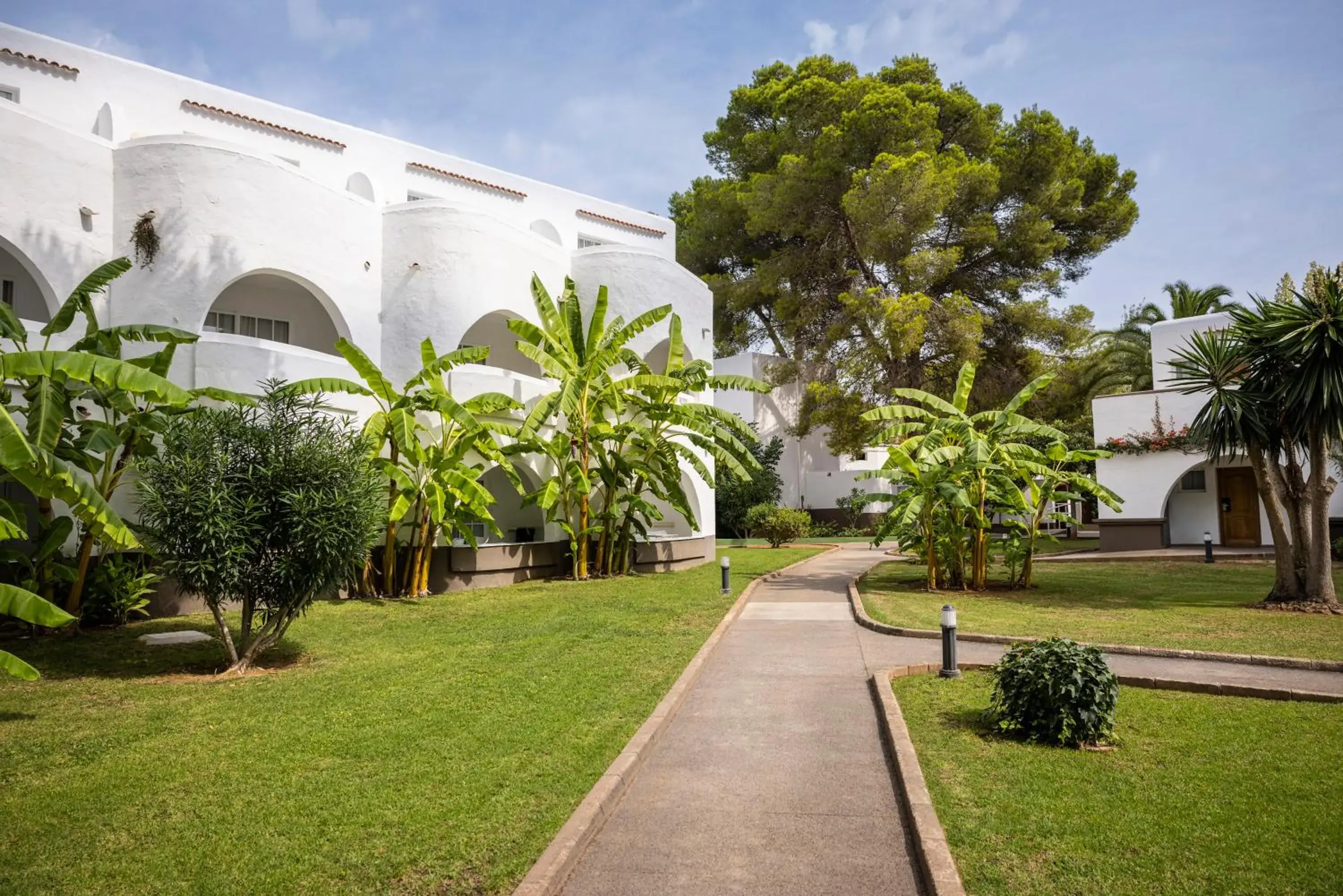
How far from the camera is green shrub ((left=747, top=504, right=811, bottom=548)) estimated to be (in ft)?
97.6

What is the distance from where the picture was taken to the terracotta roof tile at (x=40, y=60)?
15555mm

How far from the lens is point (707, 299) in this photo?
25000 millimetres

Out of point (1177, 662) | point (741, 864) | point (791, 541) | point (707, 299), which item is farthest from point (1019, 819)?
point (791, 541)

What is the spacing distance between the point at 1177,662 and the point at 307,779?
9.13 m

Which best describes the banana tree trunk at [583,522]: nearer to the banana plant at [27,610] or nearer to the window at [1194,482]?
the banana plant at [27,610]

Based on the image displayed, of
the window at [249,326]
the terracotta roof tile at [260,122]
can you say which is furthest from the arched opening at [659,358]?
the window at [249,326]

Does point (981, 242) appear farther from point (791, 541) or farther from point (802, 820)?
point (802, 820)

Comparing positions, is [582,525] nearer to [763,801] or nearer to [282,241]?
[282,241]

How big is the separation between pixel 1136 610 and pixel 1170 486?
12.6m

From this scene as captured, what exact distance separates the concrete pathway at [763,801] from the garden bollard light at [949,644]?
881 mm

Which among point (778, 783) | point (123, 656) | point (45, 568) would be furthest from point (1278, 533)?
point (45, 568)

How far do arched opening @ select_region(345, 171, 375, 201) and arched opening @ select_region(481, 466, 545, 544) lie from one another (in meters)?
7.79

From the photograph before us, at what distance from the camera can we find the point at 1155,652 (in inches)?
399

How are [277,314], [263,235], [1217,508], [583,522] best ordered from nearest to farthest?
1. [263,235]
2. [277,314]
3. [583,522]
4. [1217,508]
